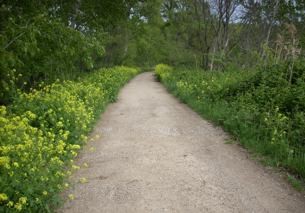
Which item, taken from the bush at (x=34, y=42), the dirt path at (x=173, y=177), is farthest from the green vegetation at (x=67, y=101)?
the dirt path at (x=173, y=177)

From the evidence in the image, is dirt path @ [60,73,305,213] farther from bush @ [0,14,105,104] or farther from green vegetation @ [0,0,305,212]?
bush @ [0,14,105,104]

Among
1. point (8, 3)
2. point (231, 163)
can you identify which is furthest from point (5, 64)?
point (231, 163)

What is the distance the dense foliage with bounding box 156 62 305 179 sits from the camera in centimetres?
607

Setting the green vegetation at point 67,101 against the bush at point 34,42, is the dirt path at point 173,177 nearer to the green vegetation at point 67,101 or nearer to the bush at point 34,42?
the green vegetation at point 67,101

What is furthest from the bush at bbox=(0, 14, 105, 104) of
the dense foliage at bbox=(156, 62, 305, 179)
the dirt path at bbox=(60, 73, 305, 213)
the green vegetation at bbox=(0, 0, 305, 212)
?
the dense foliage at bbox=(156, 62, 305, 179)

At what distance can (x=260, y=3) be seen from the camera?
2012 cm

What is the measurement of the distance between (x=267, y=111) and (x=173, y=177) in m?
3.65

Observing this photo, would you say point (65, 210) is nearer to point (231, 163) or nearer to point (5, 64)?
point (5, 64)

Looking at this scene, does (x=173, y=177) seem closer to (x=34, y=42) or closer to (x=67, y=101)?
(x=34, y=42)

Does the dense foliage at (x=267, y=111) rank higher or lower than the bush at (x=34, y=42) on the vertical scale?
lower

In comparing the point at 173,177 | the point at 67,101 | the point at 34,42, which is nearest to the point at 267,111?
the point at 173,177

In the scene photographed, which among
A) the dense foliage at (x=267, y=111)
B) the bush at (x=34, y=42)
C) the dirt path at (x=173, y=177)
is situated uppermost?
the bush at (x=34, y=42)

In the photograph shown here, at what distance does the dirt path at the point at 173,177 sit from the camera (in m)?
4.38

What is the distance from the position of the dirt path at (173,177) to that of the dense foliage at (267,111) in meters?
0.42
